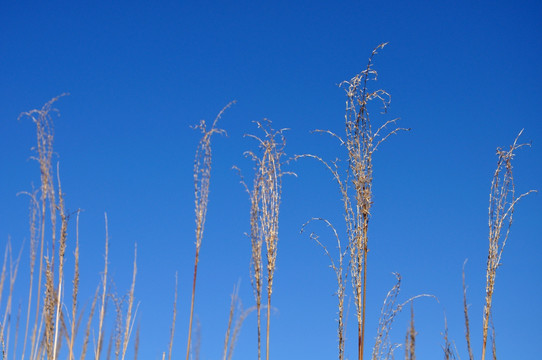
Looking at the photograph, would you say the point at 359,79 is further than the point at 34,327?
No

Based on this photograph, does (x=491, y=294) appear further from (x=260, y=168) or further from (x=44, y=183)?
(x=44, y=183)

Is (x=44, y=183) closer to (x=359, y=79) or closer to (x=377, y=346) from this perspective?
(x=359, y=79)

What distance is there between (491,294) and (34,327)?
3.68m

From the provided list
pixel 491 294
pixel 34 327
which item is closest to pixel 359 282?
pixel 491 294

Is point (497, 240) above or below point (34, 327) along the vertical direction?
above

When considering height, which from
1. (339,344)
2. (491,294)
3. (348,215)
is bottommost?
(339,344)

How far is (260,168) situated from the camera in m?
4.44

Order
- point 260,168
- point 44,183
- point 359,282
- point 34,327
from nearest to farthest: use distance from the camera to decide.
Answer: point 359,282 < point 44,183 < point 260,168 < point 34,327

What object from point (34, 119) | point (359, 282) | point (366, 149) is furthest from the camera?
point (34, 119)

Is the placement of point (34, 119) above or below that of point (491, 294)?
above

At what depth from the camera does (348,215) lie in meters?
3.27

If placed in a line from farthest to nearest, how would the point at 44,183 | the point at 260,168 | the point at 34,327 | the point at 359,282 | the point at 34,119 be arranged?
1. the point at 34,327
2. the point at 260,168
3. the point at 34,119
4. the point at 44,183
5. the point at 359,282

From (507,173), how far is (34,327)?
404cm

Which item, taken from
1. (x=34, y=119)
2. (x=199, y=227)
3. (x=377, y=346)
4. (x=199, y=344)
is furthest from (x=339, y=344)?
(x=34, y=119)
